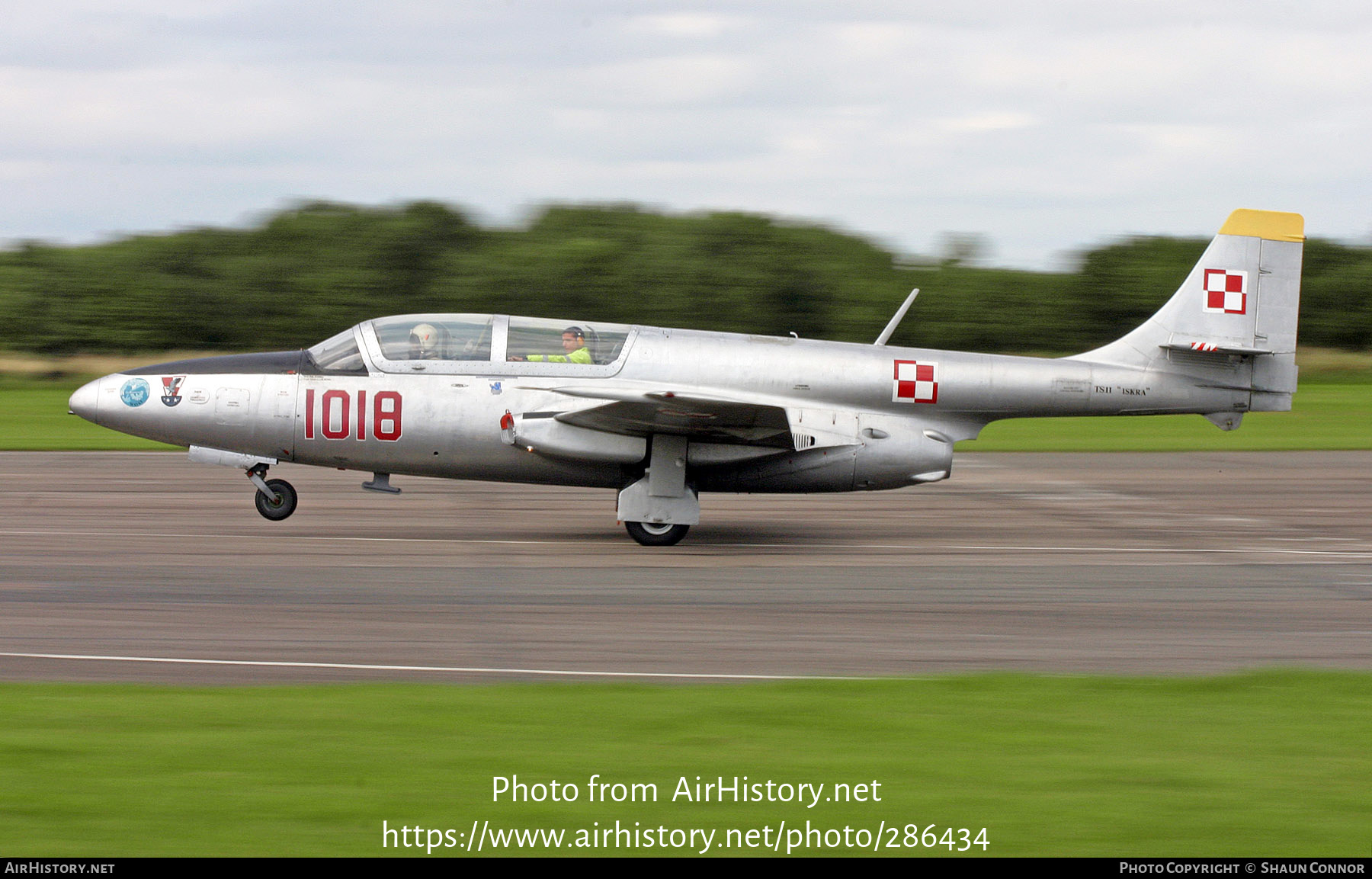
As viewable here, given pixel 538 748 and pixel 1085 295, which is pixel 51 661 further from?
pixel 1085 295

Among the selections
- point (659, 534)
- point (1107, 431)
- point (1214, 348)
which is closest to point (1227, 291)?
point (1214, 348)

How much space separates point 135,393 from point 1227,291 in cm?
1122

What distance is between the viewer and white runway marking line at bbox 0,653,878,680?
833cm

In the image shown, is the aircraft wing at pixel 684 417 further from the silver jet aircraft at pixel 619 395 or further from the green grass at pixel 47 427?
the green grass at pixel 47 427

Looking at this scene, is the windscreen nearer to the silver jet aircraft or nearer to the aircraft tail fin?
the silver jet aircraft

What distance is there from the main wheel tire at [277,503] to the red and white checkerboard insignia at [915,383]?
641 centimetres

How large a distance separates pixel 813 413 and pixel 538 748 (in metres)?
7.15

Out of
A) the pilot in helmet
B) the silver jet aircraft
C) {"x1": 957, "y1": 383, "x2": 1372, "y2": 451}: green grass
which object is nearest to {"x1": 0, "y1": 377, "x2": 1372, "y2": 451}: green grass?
{"x1": 957, "y1": 383, "x2": 1372, "y2": 451}: green grass

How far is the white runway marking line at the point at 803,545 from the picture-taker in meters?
13.5

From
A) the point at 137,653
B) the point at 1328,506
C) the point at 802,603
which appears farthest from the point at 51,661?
the point at 1328,506

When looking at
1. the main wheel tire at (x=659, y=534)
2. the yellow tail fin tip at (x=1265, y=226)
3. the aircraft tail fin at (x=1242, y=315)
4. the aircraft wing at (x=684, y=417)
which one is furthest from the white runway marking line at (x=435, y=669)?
the yellow tail fin tip at (x=1265, y=226)

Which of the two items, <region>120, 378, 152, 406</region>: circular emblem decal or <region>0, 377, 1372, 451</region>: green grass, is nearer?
<region>120, 378, 152, 406</region>: circular emblem decal

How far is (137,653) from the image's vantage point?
8.79m

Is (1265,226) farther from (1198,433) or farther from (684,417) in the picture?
(1198,433)
